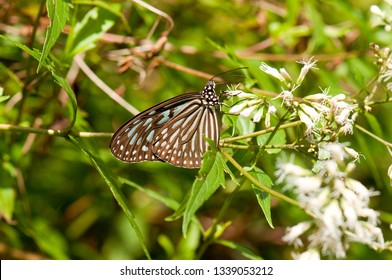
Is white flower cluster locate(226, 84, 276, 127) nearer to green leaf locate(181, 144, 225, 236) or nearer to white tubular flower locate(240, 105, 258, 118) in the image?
white tubular flower locate(240, 105, 258, 118)

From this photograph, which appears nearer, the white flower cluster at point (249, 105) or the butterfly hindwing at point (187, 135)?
the white flower cluster at point (249, 105)

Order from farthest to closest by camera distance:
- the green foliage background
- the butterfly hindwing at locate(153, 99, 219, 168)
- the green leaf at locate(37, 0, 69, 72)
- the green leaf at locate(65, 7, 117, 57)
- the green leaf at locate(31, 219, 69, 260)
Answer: the green leaf at locate(31, 219, 69, 260) → the green foliage background → the green leaf at locate(65, 7, 117, 57) → the butterfly hindwing at locate(153, 99, 219, 168) → the green leaf at locate(37, 0, 69, 72)

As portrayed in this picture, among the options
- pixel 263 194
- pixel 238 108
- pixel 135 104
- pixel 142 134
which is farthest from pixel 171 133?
pixel 135 104

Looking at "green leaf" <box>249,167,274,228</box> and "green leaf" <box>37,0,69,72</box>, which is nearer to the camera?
"green leaf" <box>37,0,69,72</box>

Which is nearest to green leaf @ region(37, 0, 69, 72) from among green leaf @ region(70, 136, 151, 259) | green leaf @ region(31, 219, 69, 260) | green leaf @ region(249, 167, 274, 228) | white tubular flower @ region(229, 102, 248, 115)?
green leaf @ region(70, 136, 151, 259)

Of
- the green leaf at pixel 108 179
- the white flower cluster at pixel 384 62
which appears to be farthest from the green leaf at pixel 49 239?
the white flower cluster at pixel 384 62

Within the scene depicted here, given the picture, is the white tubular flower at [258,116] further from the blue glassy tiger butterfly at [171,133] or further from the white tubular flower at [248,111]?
the blue glassy tiger butterfly at [171,133]
